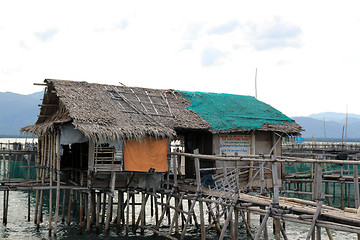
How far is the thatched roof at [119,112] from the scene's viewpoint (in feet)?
47.3

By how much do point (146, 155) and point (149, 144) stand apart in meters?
0.42

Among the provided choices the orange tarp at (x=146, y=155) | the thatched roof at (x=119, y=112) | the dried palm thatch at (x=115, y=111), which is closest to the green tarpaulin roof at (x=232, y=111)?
the thatched roof at (x=119, y=112)

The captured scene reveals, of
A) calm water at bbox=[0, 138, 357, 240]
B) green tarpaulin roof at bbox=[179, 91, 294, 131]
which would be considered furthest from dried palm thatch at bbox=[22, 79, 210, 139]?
calm water at bbox=[0, 138, 357, 240]

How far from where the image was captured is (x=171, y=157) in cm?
1562

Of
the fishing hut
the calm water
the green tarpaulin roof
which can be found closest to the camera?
the fishing hut

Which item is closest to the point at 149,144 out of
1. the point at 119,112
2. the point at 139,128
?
the point at 139,128

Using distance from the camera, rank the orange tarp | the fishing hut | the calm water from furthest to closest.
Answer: the calm water → the orange tarp → the fishing hut

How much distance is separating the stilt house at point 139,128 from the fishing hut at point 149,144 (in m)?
0.04

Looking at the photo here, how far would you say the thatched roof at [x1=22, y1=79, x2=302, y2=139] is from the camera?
1442cm

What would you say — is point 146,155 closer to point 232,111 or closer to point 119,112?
point 119,112

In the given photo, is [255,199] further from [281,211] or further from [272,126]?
[272,126]

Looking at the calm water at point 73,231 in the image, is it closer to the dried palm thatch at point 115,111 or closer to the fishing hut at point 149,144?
the fishing hut at point 149,144

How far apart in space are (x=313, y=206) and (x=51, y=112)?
12697 mm

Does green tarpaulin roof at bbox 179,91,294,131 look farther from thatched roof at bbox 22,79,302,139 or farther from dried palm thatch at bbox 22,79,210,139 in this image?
dried palm thatch at bbox 22,79,210,139
